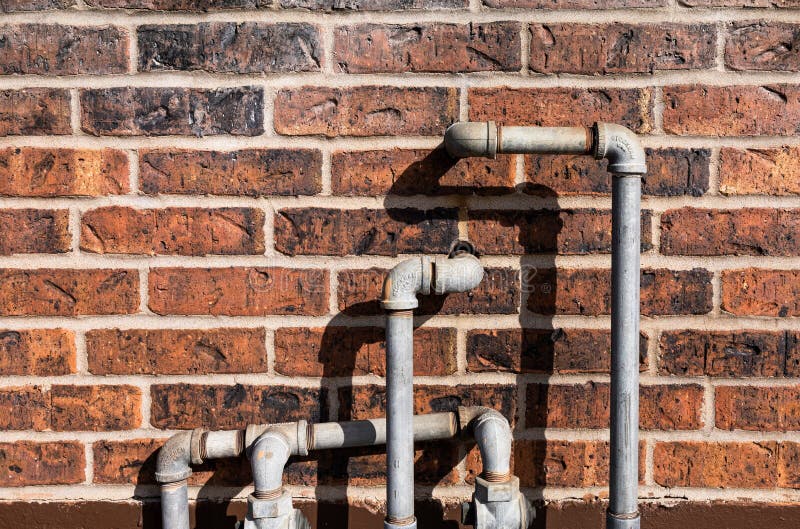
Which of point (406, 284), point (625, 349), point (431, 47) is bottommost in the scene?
point (625, 349)

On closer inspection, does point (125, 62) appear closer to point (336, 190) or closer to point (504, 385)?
point (336, 190)

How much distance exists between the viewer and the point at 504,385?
0.94 m

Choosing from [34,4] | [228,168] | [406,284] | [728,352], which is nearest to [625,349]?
[728,352]

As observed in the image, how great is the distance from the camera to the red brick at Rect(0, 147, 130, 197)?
0.92 meters

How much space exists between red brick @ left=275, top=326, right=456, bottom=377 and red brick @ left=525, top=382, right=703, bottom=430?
0.52 feet

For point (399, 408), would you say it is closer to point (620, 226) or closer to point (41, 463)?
point (620, 226)

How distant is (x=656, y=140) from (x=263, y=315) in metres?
0.70

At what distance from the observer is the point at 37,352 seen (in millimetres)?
933

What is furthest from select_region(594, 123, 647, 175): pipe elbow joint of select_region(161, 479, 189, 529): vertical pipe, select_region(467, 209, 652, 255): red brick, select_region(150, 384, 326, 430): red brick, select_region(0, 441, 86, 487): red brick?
select_region(0, 441, 86, 487): red brick

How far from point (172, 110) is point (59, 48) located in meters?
0.21

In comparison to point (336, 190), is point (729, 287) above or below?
below

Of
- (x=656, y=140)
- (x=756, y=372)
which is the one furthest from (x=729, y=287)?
(x=656, y=140)

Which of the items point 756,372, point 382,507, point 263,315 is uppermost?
point 263,315

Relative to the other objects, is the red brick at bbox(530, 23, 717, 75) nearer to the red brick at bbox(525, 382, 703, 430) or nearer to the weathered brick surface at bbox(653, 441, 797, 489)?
the red brick at bbox(525, 382, 703, 430)
